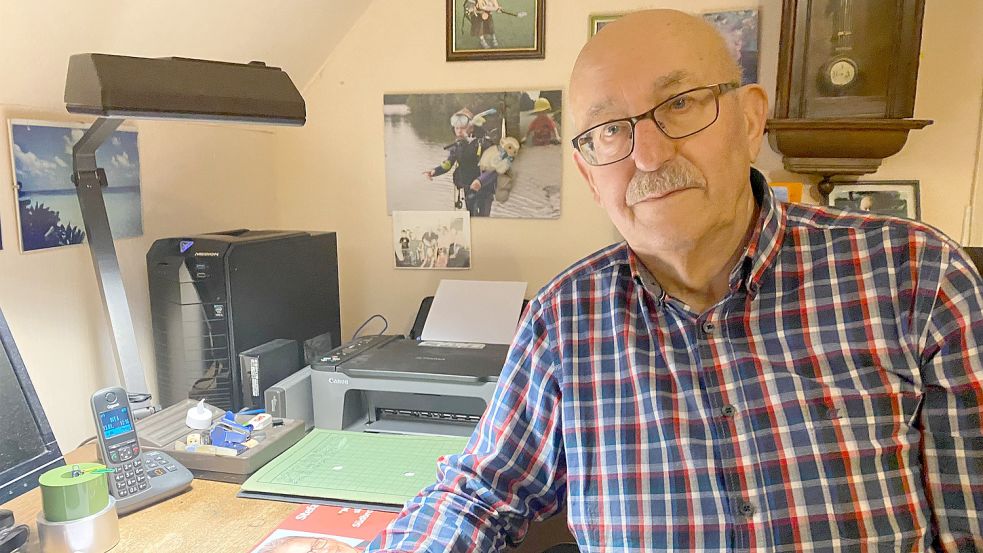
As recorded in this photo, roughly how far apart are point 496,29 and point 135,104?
1.04m

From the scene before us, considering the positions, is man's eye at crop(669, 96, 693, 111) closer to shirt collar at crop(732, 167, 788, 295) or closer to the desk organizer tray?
shirt collar at crop(732, 167, 788, 295)

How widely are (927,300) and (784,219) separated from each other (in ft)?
0.64

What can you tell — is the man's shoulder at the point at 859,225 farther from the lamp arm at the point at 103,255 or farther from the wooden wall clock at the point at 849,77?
the lamp arm at the point at 103,255

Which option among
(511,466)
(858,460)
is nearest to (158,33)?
(511,466)

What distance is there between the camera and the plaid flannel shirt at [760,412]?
2.58 feet

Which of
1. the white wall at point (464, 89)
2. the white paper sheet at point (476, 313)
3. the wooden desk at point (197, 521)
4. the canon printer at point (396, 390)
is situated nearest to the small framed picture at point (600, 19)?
the white wall at point (464, 89)

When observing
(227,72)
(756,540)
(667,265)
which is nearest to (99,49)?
(227,72)

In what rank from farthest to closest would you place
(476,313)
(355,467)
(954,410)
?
(476,313)
(355,467)
(954,410)

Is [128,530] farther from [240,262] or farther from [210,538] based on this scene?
[240,262]

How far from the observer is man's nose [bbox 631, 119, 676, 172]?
0.84 meters

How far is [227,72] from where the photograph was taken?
41.6 inches

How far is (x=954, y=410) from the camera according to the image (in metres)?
0.79

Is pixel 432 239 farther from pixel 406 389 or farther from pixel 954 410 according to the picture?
pixel 954 410

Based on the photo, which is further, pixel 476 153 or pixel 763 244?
pixel 476 153
